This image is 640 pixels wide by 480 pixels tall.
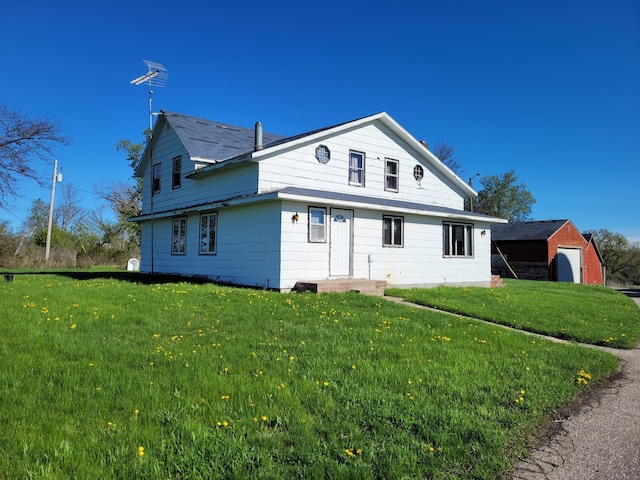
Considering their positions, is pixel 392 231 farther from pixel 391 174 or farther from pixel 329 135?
pixel 329 135

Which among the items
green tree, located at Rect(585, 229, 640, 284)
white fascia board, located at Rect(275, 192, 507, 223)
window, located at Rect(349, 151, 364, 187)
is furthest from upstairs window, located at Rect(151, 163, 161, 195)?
green tree, located at Rect(585, 229, 640, 284)

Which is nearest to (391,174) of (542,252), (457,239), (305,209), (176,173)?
(457,239)

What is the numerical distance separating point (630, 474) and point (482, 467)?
1.17m

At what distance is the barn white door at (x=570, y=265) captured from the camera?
110 ft

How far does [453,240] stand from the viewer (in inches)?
752

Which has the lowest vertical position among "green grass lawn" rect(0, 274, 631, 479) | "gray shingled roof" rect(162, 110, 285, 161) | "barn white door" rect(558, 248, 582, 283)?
"green grass lawn" rect(0, 274, 631, 479)

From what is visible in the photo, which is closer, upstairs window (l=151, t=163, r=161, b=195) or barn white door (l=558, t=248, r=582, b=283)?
upstairs window (l=151, t=163, r=161, b=195)

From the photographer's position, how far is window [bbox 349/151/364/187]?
55.4 ft

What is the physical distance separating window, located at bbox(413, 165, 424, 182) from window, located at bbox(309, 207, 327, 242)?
6.18 m

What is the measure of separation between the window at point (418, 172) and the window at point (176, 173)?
32.8ft

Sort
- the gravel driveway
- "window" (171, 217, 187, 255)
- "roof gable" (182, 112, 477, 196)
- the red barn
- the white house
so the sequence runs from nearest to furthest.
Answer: the gravel driveway, the white house, "roof gable" (182, 112, 477, 196), "window" (171, 217, 187, 255), the red barn

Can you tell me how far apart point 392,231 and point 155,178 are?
37.8 ft

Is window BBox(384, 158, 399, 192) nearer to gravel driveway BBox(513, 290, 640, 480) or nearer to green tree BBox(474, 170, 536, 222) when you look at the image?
gravel driveway BBox(513, 290, 640, 480)

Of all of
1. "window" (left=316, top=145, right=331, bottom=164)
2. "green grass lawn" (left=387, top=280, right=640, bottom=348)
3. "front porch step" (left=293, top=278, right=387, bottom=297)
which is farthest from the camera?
"window" (left=316, top=145, right=331, bottom=164)
